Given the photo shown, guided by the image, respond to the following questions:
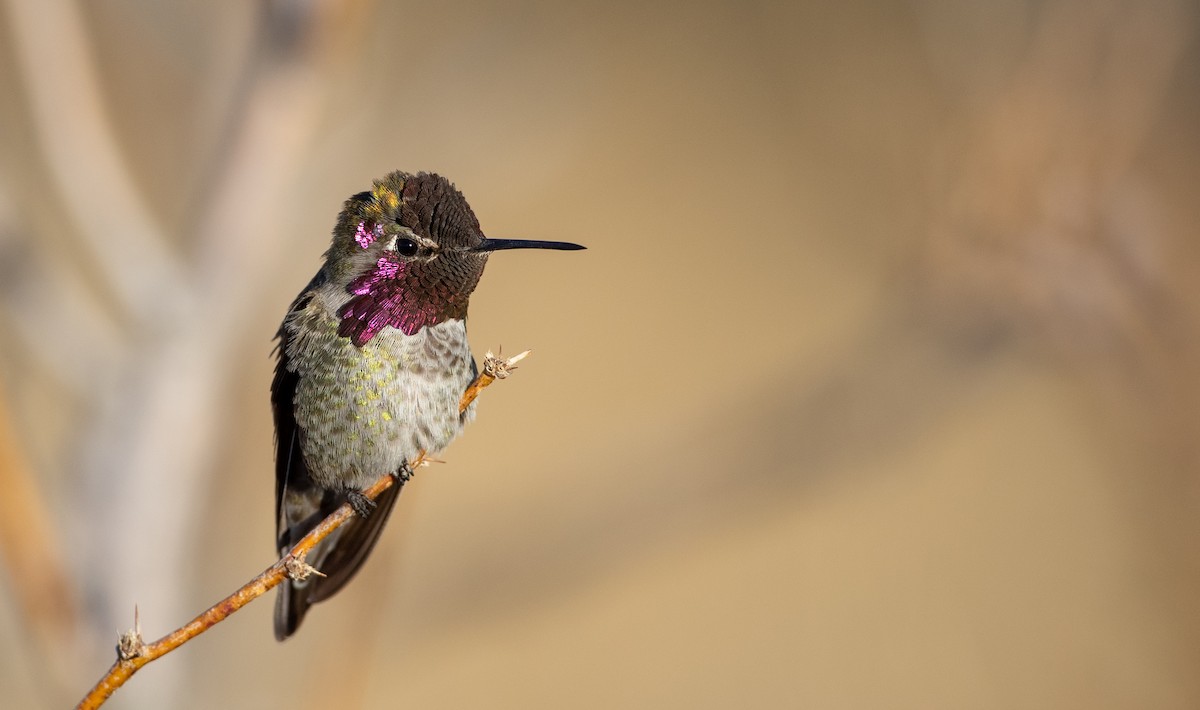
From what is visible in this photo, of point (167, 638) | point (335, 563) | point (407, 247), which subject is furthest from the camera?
point (335, 563)

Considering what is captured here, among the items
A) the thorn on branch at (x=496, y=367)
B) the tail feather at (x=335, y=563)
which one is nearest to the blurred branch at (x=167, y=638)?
the thorn on branch at (x=496, y=367)

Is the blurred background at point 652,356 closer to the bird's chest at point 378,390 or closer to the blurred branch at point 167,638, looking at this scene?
the bird's chest at point 378,390

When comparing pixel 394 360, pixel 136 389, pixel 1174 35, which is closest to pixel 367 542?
pixel 394 360

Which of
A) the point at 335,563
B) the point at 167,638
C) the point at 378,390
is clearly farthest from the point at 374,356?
the point at 167,638

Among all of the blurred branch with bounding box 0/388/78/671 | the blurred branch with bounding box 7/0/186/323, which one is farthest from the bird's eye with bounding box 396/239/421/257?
the blurred branch with bounding box 7/0/186/323

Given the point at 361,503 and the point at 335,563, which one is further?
the point at 335,563

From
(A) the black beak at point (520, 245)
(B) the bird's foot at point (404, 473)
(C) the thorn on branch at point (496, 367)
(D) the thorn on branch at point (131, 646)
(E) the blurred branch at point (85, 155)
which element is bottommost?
(D) the thorn on branch at point (131, 646)

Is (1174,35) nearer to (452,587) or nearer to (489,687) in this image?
(452,587)

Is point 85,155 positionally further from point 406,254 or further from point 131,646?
point 131,646
